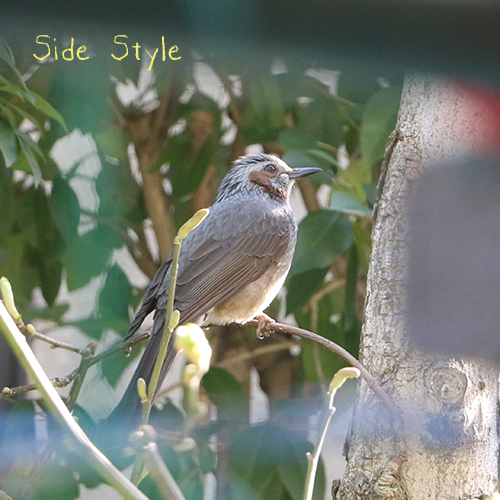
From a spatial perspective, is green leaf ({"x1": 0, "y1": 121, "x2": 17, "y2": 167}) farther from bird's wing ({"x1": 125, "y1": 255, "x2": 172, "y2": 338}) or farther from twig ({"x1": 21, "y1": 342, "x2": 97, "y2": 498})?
twig ({"x1": 21, "y1": 342, "x2": 97, "y2": 498})

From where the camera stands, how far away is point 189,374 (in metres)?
0.63

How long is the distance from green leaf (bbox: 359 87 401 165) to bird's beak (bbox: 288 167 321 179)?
0.78 feet

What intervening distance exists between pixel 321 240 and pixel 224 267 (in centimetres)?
35

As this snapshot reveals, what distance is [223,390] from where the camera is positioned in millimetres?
2609

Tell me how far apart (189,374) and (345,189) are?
188 centimetres

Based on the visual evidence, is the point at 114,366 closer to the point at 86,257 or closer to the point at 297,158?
the point at 86,257

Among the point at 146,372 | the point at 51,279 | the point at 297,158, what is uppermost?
the point at 297,158

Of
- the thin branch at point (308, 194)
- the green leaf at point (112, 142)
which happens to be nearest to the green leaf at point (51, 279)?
the green leaf at point (112, 142)

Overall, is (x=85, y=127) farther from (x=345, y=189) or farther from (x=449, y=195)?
(x=449, y=195)

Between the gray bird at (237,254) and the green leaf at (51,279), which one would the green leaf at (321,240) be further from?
the green leaf at (51,279)

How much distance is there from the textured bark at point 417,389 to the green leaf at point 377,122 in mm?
347

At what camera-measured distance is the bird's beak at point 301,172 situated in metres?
2.45

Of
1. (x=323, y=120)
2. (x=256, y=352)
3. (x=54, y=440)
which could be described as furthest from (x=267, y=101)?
(x=54, y=440)

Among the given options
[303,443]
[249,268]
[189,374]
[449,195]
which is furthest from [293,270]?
[189,374]
